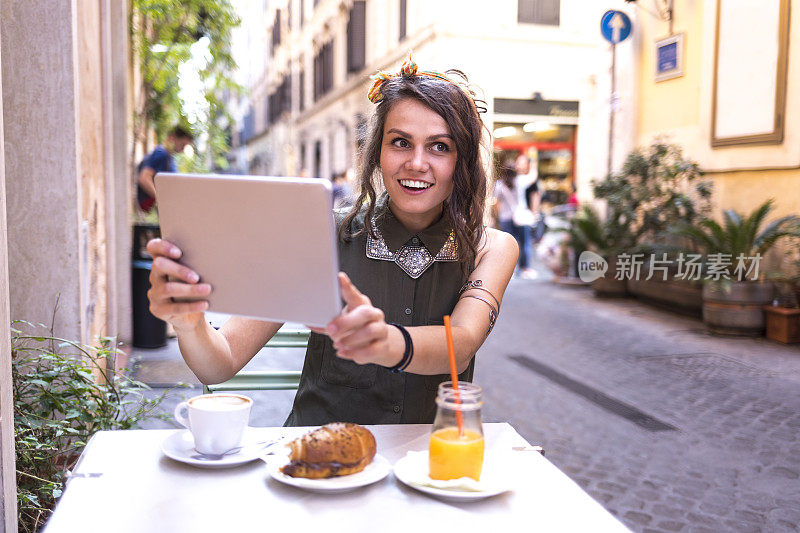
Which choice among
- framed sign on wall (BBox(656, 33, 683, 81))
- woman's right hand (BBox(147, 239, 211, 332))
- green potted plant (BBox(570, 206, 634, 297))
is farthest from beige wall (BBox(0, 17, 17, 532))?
green potted plant (BBox(570, 206, 634, 297))

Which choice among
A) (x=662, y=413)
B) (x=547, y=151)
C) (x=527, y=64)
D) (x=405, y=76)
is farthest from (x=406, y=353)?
(x=547, y=151)

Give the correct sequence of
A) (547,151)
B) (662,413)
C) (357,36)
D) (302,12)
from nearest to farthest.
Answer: (662,413) < (547,151) < (357,36) < (302,12)

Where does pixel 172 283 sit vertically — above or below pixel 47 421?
above

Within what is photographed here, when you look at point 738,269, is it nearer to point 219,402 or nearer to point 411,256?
point 411,256

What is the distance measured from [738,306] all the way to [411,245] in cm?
480

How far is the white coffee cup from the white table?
43mm

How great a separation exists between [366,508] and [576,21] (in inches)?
195

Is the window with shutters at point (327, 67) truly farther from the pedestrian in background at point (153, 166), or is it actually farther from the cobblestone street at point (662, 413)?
the cobblestone street at point (662, 413)

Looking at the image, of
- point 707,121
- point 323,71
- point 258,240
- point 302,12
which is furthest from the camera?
point 302,12

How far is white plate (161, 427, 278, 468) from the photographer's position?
1.19 meters

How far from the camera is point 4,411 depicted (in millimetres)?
1490

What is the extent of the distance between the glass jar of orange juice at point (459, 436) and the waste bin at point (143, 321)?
14.4 ft

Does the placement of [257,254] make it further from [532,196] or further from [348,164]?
[348,164]

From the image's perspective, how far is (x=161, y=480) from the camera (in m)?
1.16
